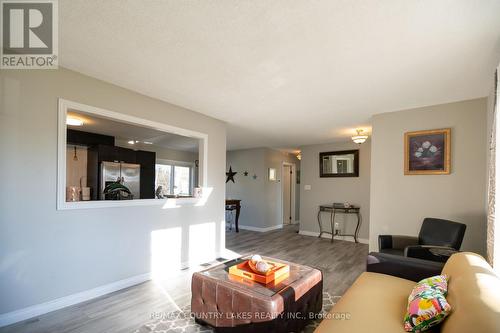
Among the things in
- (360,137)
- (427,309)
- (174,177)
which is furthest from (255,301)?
(174,177)

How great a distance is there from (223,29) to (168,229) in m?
2.61

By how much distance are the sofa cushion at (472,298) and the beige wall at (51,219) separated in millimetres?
2949

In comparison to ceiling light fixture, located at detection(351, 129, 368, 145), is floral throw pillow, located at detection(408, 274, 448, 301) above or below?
below

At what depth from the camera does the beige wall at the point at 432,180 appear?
3002 millimetres

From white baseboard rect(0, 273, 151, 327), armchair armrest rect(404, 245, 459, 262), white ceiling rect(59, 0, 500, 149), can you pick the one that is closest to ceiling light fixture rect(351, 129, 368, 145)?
white ceiling rect(59, 0, 500, 149)

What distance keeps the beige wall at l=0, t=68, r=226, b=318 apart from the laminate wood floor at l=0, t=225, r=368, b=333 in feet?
0.65

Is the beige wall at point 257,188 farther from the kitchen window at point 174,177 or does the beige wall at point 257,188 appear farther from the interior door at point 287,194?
the kitchen window at point 174,177

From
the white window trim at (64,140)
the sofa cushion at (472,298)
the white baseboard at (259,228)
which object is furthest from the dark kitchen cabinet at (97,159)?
the sofa cushion at (472,298)

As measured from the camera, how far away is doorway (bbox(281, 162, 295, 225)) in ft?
25.2

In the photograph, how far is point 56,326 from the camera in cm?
208

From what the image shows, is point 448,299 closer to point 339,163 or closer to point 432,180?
point 432,180

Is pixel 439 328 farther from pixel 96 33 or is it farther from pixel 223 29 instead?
pixel 96 33

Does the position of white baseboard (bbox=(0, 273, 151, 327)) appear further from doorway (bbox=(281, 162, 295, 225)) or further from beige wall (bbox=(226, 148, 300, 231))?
doorway (bbox=(281, 162, 295, 225))

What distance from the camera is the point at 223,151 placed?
421 cm
